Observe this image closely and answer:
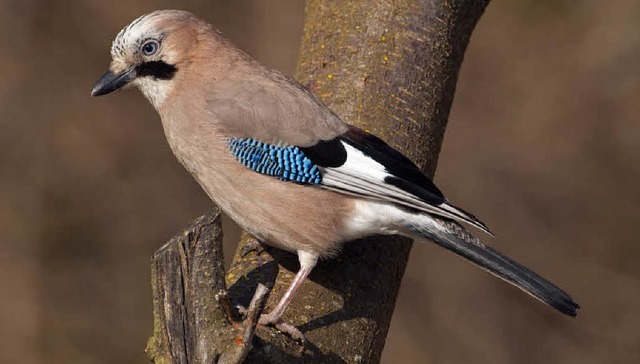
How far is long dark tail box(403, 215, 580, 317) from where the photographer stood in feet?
13.6

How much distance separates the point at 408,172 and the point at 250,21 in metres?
5.11

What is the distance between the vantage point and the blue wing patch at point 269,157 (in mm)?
4562

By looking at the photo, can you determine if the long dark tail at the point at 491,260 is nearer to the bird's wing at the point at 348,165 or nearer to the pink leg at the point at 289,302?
the bird's wing at the point at 348,165

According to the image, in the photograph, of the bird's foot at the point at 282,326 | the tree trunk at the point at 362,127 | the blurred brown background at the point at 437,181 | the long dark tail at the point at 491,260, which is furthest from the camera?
the blurred brown background at the point at 437,181

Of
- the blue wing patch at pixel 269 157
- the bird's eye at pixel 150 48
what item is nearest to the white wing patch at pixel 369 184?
the blue wing patch at pixel 269 157

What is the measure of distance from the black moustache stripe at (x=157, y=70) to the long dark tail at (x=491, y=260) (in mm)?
1331

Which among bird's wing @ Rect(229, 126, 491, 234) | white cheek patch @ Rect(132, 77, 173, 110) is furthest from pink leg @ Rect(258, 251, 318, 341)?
white cheek patch @ Rect(132, 77, 173, 110)

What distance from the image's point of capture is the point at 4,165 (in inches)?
334

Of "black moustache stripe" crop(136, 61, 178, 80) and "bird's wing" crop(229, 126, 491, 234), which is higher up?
"black moustache stripe" crop(136, 61, 178, 80)

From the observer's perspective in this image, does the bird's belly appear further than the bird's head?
No

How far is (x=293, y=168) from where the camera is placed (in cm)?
458

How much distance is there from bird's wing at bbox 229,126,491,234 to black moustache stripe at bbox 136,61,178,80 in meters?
0.52

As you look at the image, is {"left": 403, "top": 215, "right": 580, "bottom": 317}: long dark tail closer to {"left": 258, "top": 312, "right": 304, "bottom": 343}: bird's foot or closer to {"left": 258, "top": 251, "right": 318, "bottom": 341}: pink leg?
{"left": 258, "top": 251, "right": 318, "bottom": 341}: pink leg

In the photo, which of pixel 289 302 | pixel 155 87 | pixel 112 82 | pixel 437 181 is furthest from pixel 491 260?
pixel 437 181
